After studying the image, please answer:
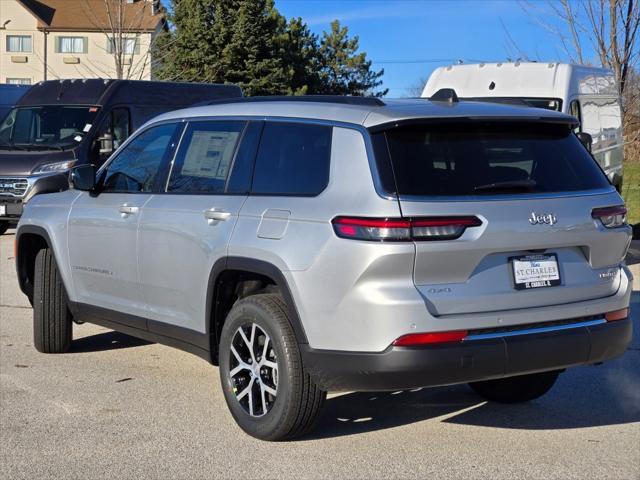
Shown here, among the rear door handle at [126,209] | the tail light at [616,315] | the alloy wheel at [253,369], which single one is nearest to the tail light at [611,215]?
the tail light at [616,315]

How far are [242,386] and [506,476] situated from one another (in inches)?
60.9

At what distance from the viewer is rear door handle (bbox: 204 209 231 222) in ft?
18.0

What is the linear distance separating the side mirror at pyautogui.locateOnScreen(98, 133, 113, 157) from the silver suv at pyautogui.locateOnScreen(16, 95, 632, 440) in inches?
368

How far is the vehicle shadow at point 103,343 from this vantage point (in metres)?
7.77

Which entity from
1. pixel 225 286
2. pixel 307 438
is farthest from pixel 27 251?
pixel 307 438

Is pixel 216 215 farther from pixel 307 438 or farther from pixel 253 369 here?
pixel 307 438

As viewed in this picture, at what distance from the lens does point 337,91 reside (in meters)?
51.8

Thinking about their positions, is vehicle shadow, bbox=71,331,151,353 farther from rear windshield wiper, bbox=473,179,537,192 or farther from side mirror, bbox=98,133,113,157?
side mirror, bbox=98,133,113,157

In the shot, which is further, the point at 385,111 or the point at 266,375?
the point at 266,375

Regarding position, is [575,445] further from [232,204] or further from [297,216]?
[232,204]

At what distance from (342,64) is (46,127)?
38308 millimetres

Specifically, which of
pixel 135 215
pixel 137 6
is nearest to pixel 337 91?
pixel 137 6

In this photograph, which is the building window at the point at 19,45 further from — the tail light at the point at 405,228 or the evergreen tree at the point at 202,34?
the tail light at the point at 405,228

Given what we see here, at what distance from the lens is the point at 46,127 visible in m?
15.7
